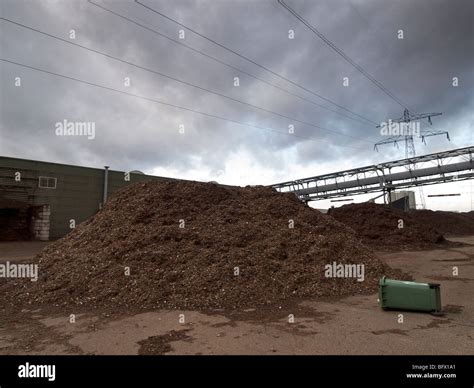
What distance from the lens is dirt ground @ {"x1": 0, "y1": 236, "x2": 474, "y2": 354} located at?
5.26m

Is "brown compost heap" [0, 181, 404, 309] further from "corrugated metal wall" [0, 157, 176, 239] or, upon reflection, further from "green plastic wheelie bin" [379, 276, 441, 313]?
"corrugated metal wall" [0, 157, 176, 239]

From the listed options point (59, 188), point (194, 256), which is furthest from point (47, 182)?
point (194, 256)

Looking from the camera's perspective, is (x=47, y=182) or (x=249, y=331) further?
(x=47, y=182)

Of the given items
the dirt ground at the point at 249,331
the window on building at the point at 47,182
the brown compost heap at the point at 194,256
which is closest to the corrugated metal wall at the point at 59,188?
the window on building at the point at 47,182

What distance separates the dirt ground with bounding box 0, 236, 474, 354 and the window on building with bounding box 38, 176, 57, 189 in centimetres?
2169

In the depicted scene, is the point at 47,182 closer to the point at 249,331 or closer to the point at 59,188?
the point at 59,188

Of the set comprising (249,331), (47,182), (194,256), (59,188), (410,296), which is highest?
(47,182)

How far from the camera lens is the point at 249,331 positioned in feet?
19.8

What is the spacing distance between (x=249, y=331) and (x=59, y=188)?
26.1m

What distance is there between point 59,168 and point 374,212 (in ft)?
85.1

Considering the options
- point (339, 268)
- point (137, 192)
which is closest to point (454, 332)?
point (339, 268)

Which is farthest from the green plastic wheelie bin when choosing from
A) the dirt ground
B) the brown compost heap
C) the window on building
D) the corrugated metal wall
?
the window on building

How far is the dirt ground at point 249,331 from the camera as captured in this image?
5262 millimetres

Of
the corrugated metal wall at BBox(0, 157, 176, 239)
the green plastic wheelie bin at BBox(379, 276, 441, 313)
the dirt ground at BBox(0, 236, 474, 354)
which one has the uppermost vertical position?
the corrugated metal wall at BBox(0, 157, 176, 239)
